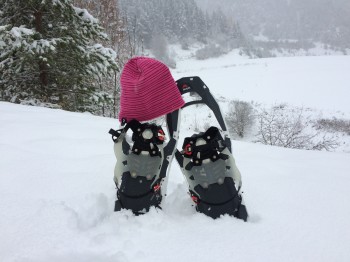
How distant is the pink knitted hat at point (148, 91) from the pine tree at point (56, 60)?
178 inches

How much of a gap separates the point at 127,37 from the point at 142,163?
9909 millimetres

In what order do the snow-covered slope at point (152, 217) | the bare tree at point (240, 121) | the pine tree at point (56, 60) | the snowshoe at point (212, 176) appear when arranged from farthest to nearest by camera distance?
the bare tree at point (240, 121)
the pine tree at point (56, 60)
the snowshoe at point (212, 176)
the snow-covered slope at point (152, 217)

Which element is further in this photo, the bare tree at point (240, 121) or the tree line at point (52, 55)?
the bare tree at point (240, 121)

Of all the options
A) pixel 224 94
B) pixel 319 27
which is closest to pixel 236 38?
pixel 224 94

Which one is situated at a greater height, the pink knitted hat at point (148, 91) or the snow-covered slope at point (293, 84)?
the snow-covered slope at point (293, 84)

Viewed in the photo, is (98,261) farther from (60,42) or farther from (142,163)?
(60,42)

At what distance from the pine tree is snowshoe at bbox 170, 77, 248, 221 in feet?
16.2

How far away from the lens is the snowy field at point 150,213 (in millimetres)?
1379

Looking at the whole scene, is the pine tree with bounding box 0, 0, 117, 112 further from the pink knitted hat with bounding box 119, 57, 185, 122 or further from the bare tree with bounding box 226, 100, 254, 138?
the bare tree with bounding box 226, 100, 254, 138

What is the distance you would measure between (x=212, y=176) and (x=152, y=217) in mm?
440

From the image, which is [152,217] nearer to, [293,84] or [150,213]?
[150,213]

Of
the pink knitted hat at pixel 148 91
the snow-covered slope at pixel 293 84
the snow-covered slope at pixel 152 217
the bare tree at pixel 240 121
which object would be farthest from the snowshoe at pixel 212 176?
the snow-covered slope at pixel 293 84

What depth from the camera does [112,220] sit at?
1.61 m

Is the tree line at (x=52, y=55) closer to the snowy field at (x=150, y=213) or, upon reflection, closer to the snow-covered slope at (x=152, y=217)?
the snowy field at (x=150, y=213)
